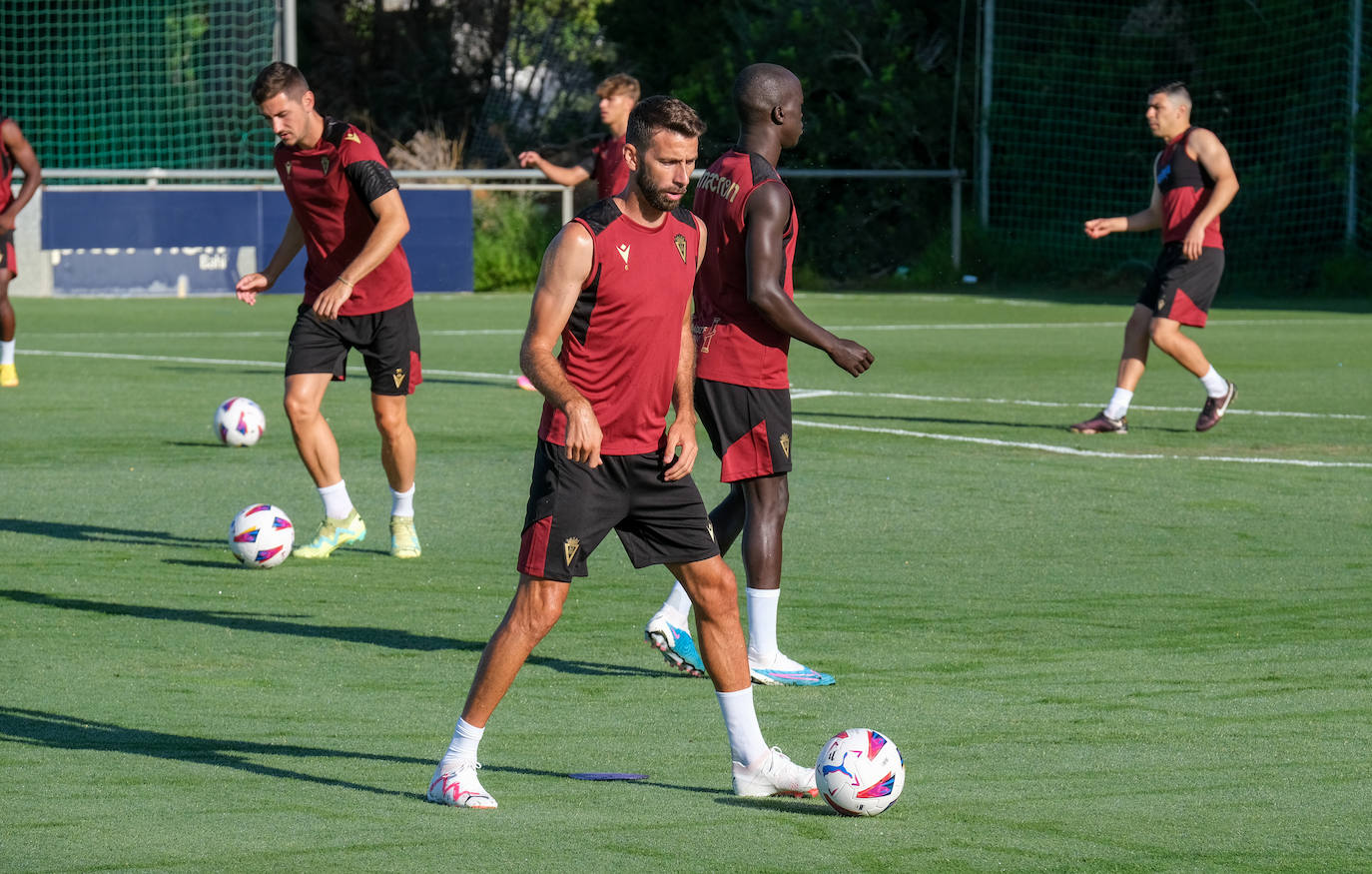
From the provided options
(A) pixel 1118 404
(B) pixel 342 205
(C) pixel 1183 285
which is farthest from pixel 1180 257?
(B) pixel 342 205

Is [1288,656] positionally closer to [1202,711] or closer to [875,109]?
[1202,711]

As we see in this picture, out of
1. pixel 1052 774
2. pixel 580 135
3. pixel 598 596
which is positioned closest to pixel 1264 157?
pixel 580 135

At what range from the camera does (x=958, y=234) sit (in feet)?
116

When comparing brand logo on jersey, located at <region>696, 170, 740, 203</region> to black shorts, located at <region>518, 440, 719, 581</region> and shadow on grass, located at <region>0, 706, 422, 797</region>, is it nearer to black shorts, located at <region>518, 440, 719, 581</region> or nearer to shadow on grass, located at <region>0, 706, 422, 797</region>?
black shorts, located at <region>518, 440, 719, 581</region>

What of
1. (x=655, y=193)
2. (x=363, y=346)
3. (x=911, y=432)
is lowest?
(x=911, y=432)

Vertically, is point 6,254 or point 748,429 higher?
point 748,429

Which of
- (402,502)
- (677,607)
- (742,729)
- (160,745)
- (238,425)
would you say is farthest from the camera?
(238,425)

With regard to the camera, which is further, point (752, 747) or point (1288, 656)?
point (1288, 656)

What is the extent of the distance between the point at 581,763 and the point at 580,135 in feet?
125

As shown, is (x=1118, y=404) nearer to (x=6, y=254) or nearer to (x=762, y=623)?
(x=762, y=623)

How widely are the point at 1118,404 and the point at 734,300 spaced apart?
22.9ft

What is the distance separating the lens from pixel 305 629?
7.14 m

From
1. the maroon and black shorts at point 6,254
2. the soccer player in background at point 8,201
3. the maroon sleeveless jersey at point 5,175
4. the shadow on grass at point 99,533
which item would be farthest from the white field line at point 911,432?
the shadow on grass at point 99,533

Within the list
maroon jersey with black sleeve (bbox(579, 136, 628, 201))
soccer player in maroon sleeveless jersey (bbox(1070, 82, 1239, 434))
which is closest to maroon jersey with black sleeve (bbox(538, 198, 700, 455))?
soccer player in maroon sleeveless jersey (bbox(1070, 82, 1239, 434))
